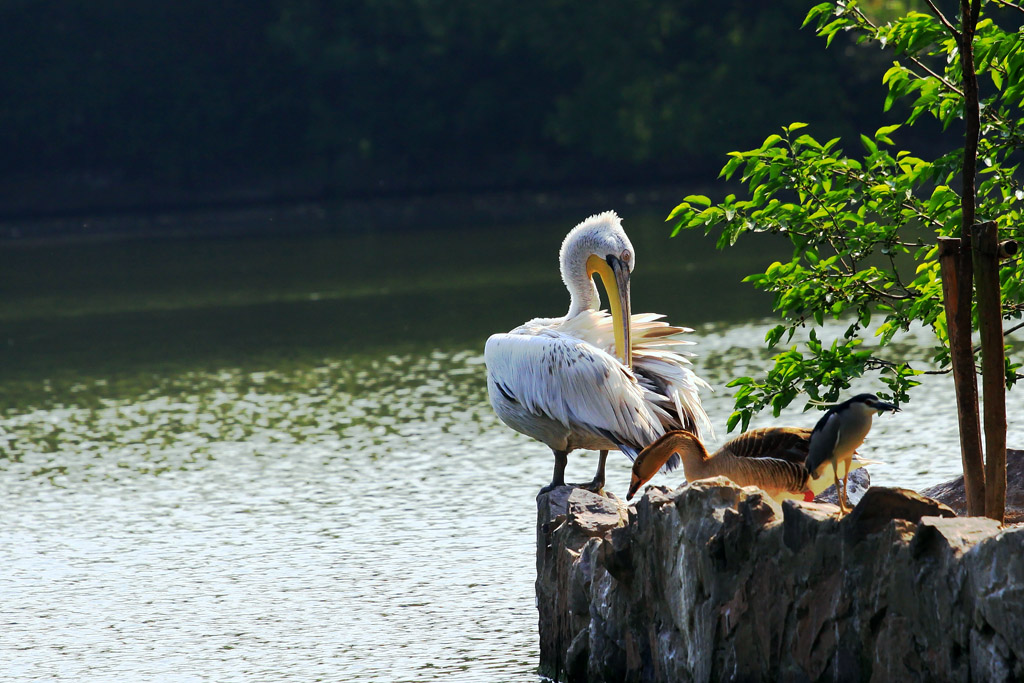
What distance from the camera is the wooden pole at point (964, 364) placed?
4.54m

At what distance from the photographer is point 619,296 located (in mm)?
6188

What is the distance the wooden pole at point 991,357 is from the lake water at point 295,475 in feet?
5.59

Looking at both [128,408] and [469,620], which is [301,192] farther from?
[469,620]

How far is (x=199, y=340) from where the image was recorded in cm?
1577

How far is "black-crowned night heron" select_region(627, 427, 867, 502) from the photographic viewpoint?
498cm

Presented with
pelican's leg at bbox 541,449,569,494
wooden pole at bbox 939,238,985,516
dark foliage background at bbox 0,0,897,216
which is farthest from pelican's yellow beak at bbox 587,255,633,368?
dark foliage background at bbox 0,0,897,216

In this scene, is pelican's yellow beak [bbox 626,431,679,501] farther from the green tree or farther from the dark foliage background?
the dark foliage background

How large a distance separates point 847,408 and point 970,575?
71 centimetres

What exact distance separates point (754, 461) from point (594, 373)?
921mm

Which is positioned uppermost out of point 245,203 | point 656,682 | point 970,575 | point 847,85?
point 847,85

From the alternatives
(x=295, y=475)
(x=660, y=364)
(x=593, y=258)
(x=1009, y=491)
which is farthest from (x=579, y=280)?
(x=295, y=475)

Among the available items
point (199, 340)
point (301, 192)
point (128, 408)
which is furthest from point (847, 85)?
point (128, 408)

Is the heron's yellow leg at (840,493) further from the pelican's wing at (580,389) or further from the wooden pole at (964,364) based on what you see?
the pelican's wing at (580,389)

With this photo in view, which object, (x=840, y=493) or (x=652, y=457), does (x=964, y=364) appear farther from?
(x=652, y=457)
